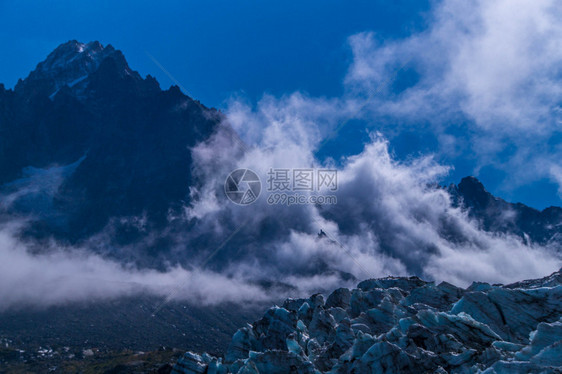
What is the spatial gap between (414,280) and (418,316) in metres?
47.9

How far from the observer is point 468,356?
37125mm

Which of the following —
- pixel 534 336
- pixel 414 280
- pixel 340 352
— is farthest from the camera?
pixel 414 280

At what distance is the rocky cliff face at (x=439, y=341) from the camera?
110 feet

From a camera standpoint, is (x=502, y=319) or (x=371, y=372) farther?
(x=502, y=319)

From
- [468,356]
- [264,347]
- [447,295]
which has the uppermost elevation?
[447,295]

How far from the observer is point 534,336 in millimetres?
33438

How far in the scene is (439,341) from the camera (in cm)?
4275

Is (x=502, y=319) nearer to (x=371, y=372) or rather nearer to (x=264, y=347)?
(x=371, y=372)

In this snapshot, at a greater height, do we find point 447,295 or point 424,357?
point 447,295

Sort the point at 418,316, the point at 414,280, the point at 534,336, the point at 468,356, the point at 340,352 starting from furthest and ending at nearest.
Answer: the point at 414,280
the point at 340,352
the point at 418,316
the point at 468,356
the point at 534,336

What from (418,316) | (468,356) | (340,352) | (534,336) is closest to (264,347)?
(340,352)

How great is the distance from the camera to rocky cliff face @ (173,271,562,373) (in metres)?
33.5

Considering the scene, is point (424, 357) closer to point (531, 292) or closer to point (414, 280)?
point (531, 292)

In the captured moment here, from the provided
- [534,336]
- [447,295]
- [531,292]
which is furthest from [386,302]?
[534,336]
